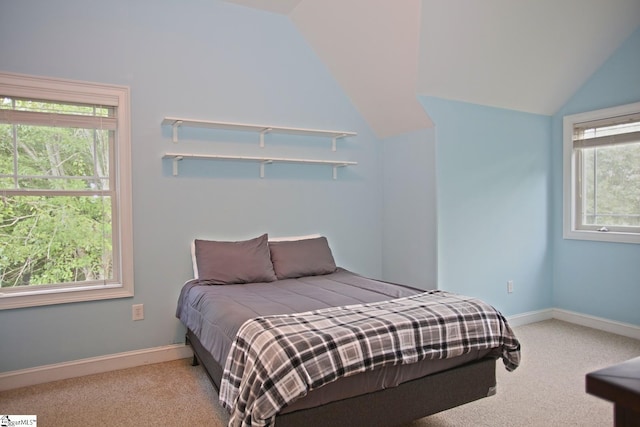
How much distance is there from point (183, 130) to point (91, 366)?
1.79m

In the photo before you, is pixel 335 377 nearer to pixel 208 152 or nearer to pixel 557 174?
pixel 208 152

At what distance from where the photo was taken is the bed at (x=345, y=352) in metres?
1.71

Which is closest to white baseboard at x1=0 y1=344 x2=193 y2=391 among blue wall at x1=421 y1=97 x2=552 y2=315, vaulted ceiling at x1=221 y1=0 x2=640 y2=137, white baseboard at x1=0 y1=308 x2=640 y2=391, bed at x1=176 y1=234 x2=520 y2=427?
white baseboard at x1=0 y1=308 x2=640 y2=391

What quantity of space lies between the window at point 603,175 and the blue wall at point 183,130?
2155 millimetres

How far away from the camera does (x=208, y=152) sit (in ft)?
10.9

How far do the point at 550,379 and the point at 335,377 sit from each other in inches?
73.4

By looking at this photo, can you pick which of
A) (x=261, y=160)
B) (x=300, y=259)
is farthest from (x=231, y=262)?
(x=261, y=160)

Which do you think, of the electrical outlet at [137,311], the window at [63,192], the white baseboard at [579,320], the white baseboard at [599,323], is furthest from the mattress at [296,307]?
the white baseboard at [599,323]

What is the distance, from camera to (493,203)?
3904 millimetres

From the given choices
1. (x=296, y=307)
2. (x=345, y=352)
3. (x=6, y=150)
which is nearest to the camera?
(x=345, y=352)

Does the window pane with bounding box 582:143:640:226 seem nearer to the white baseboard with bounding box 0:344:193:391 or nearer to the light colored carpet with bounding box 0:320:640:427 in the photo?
the light colored carpet with bounding box 0:320:640:427

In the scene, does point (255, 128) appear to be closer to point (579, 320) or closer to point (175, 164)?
point (175, 164)

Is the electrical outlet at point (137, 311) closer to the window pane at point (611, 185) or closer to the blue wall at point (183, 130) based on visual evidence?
the blue wall at point (183, 130)

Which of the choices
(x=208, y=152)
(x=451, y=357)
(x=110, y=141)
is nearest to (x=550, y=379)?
(x=451, y=357)
